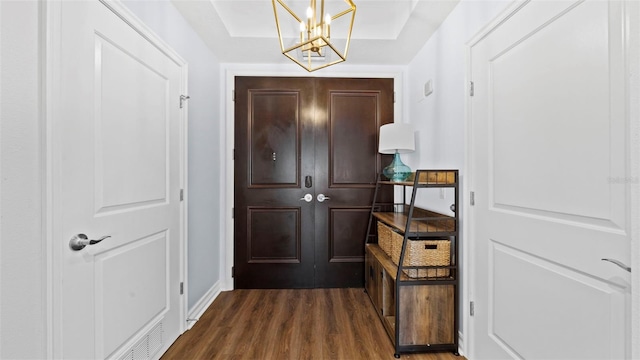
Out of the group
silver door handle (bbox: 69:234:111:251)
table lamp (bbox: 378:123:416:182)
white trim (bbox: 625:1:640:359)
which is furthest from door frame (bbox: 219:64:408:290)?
white trim (bbox: 625:1:640:359)

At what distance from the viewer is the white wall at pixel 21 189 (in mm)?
868

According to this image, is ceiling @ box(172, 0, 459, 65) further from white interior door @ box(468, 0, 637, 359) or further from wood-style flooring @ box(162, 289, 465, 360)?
wood-style flooring @ box(162, 289, 465, 360)

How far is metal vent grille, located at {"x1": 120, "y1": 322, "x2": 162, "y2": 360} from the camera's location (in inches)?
57.0

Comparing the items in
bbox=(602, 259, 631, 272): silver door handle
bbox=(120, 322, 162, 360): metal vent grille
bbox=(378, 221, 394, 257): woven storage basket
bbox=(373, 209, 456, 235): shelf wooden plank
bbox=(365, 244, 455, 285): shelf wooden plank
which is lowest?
bbox=(120, 322, 162, 360): metal vent grille

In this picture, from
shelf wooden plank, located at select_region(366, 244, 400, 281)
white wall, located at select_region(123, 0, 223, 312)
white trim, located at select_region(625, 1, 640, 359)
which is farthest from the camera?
white wall, located at select_region(123, 0, 223, 312)

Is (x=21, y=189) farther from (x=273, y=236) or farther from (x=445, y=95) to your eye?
(x=445, y=95)

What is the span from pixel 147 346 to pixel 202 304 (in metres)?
0.75

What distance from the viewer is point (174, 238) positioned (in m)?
1.89

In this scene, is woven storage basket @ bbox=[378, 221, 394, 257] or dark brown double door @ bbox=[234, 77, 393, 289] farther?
dark brown double door @ bbox=[234, 77, 393, 289]

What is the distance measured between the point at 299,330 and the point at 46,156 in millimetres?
1850

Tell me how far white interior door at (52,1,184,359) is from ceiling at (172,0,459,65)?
61 centimetres

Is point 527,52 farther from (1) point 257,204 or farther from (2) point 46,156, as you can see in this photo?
(1) point 257,204

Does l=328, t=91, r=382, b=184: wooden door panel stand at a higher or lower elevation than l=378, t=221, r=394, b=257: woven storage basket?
higher

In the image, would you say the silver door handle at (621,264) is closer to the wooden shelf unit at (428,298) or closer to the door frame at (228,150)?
the wooden shelf unit at (428,298)
